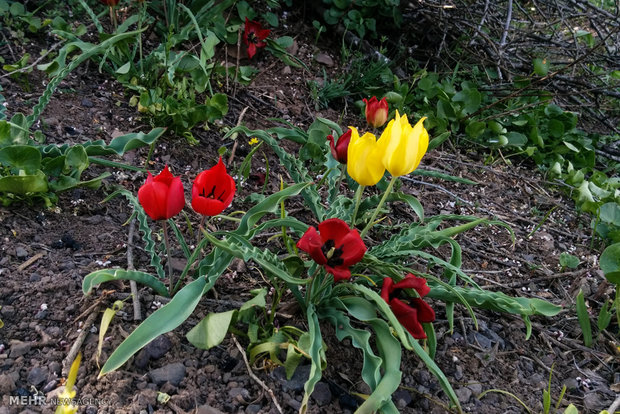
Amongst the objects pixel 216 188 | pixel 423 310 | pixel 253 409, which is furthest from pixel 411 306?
pixel 216 188

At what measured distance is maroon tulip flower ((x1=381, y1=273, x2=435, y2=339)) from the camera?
4.37 feet

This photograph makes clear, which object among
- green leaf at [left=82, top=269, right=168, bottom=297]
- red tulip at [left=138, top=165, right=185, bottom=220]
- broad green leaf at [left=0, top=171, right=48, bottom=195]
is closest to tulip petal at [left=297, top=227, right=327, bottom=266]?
red tulip at [left=138, top=165, right=185, bottom=220]

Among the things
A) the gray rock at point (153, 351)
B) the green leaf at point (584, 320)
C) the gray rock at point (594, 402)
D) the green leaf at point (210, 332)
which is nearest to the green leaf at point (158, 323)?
the green leaf at point (210, 332)

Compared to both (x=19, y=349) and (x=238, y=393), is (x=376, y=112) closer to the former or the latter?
(x=238, y=393)

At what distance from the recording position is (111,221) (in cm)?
184

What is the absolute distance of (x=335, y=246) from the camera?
4.32ft

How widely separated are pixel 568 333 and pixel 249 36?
76.8 inches

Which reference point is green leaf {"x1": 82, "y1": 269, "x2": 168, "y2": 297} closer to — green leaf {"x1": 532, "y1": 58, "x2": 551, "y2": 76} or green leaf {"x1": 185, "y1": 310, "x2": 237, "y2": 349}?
green leaf {"x1": 185, "y1": 310, "x2": 237, "y2": 349}

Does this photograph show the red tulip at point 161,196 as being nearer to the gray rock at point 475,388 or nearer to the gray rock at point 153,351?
the gray rock at point 153,351

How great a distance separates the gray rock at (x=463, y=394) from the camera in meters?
1.55

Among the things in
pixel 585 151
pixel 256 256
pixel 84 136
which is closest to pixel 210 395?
pixel 256 256

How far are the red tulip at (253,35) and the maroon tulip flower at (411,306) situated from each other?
5.79 ft

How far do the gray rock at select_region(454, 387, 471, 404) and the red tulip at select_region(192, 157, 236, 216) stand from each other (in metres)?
0.83

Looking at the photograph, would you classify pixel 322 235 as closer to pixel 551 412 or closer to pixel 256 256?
pixel 256 256
